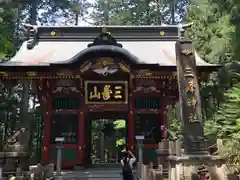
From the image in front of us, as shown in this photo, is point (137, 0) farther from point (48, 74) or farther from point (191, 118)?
point (191, 118)

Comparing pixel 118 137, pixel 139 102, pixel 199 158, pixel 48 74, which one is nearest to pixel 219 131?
pixel 199 158

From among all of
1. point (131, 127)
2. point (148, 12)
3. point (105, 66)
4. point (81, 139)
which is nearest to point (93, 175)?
point (81, 139)

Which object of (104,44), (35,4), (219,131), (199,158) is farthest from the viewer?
(35,4)

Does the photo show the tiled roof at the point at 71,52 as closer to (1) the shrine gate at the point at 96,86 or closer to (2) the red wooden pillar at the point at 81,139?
(1) the shrine gate at the point at 96,86

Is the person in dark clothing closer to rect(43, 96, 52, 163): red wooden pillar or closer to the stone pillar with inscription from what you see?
the stone pillar with inscription

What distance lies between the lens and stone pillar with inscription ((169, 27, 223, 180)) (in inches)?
282

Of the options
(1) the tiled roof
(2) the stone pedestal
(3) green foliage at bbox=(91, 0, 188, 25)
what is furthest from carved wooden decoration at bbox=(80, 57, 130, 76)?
(3) green foliage at bbox=(91, 0, 188, 25)

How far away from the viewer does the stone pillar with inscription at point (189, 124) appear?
7160 mm

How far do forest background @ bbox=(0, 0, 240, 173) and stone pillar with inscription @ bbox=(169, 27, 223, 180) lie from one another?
0.76 m

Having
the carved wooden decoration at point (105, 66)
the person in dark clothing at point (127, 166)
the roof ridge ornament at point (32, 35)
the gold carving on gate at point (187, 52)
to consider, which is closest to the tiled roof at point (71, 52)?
the roof ridge ornament at point (32, 35)

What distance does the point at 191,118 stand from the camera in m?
7.60

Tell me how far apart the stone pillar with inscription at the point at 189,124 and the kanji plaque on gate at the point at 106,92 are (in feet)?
16.2

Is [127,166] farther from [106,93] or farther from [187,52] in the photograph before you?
[106,93]

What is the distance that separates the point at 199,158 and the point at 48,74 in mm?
7111
